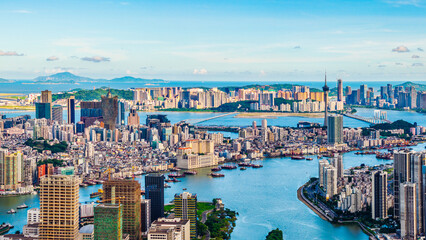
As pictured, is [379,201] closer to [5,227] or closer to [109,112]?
[5,227]

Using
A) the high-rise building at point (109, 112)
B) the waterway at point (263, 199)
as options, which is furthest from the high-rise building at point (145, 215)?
the high-rise building at point (109, 112)

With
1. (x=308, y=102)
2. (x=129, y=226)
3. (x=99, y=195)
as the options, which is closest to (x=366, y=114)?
(x=308, y=102)

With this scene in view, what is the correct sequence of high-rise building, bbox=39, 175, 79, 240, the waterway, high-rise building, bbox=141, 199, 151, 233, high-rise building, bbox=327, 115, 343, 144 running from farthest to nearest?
high-rise building, bbox=327, 115, 343, 144, the waterway, high-rise building, bbox=141, 199, 151, 233, high-rise building, bbox=39, 175, 79, 240

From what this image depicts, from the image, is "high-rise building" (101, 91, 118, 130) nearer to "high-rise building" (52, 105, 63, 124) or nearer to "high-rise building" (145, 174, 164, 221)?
"high-rise building" (52, 105, 63, 124)

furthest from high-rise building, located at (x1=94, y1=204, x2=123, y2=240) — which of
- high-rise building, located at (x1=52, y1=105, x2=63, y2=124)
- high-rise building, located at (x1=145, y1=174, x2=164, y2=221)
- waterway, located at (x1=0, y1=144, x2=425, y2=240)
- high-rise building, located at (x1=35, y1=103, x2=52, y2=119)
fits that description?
high-rise building, located at (x1=52, y1=105, x2=63, y2=124)

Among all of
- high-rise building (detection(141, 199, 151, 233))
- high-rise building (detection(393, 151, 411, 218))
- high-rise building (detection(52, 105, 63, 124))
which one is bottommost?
high-rise building (detection(141, 199, 151, 233))

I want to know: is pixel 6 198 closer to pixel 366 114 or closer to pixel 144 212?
pixel 144 212

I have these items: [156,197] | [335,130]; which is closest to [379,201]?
[156,197]

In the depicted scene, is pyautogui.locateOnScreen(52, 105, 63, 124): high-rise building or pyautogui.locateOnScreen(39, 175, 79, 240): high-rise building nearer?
pyautogui.locateOnScreen(39, 175, 79, 240): high-rise building

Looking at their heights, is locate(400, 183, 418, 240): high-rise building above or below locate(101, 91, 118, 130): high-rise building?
below
